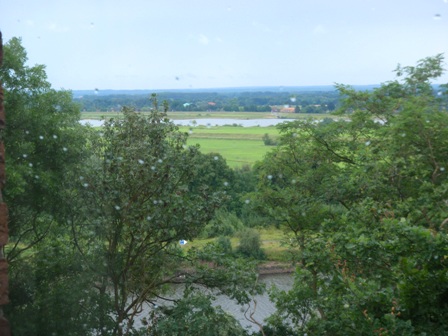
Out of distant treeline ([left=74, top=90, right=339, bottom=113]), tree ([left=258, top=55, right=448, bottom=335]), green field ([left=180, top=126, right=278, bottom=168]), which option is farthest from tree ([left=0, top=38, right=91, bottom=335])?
green field ([left=180, top=126, right=278, bottom=168])

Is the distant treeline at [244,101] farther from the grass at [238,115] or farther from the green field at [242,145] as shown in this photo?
the green field at [242,145]

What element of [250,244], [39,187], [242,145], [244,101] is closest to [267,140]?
[242,145]

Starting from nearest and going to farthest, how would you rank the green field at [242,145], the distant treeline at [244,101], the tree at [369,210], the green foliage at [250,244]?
1. the tree at [369,210]
2. the distant treeline at [244,101]
3. the green foliage at [250,244]
4. the green field at [242,145]

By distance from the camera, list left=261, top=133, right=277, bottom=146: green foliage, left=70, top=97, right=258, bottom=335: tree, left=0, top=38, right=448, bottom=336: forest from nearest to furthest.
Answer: left=0, top=38, right=448, bottom=336: forest → left=70, top=97, right=258, bottom=335: tree → left=261, top=133, right=277, bottom=146: green foliage

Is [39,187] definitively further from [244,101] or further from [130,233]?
[244,101]

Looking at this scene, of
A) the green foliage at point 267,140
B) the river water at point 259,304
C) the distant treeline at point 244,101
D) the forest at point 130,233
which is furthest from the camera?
the green foliage at point 267,140

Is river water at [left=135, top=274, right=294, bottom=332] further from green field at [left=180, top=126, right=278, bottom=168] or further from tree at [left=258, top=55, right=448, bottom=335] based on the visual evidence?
green field at [left=180, top=126, right=278, bottom=168]

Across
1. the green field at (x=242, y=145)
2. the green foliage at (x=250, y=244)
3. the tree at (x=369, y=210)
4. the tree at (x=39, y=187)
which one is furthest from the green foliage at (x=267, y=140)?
the tree at (x=39, y=187)

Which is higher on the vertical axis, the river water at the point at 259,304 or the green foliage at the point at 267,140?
the green foliage at the point at 267,140

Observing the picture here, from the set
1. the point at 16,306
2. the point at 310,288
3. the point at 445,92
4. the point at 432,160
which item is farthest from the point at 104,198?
the point at 445,92
